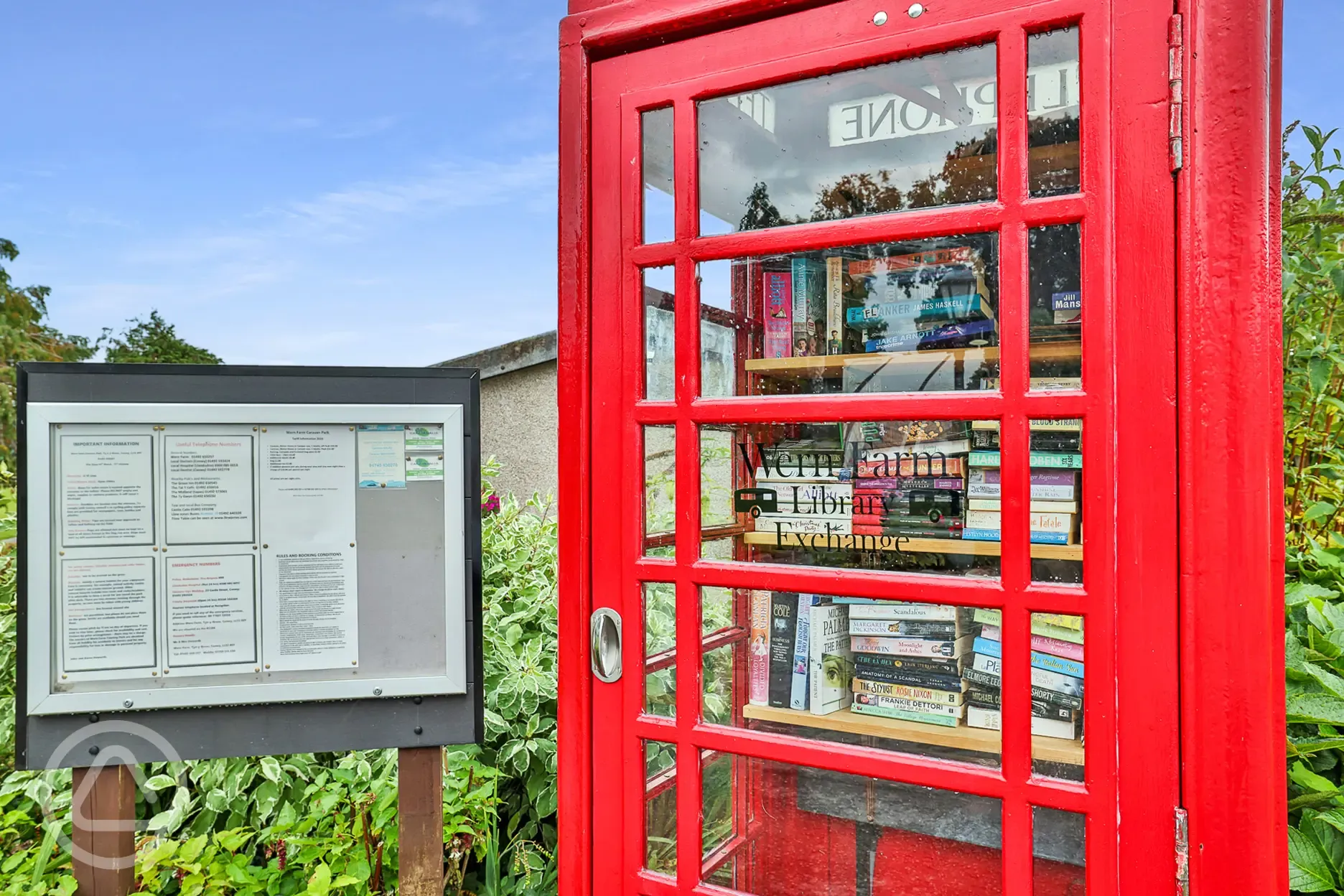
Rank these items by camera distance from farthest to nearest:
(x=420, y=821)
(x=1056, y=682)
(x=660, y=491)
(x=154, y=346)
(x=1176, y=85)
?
(x=154, y=346) < (x=420, y=821) < (x=660, y=491) < (x=1056, y=682) < (x=1176, y=85)

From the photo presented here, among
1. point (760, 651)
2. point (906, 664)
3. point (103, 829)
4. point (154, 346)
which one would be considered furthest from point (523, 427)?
point (154, 346)

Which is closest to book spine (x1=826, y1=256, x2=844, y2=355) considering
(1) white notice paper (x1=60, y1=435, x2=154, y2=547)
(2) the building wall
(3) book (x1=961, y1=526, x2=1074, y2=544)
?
(3) book (x1=961, y1=526, x2=1074, y2=544)

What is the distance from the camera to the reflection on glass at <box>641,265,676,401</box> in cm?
181

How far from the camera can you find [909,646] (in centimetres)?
164

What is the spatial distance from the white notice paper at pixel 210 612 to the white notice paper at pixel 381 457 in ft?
1.07

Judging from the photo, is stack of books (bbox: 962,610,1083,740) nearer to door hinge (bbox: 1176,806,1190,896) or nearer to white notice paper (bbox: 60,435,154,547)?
door hinge (bbox: 1176,806,1190,896)

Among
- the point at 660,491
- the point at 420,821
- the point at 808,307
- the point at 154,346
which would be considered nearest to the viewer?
the point at 808,307

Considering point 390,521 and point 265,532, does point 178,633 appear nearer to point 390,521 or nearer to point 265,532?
point 265,532

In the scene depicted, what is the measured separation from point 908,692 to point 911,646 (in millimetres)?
99

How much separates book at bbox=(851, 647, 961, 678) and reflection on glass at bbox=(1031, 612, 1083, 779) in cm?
15

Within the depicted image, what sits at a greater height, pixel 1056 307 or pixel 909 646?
pixel 1056 307

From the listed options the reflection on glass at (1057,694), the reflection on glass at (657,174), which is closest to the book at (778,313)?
the reflection on glass at (657,174)

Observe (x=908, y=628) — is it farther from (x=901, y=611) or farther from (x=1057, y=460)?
(x=1057, y=460)

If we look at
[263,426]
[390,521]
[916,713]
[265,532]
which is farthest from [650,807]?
[263,426]
